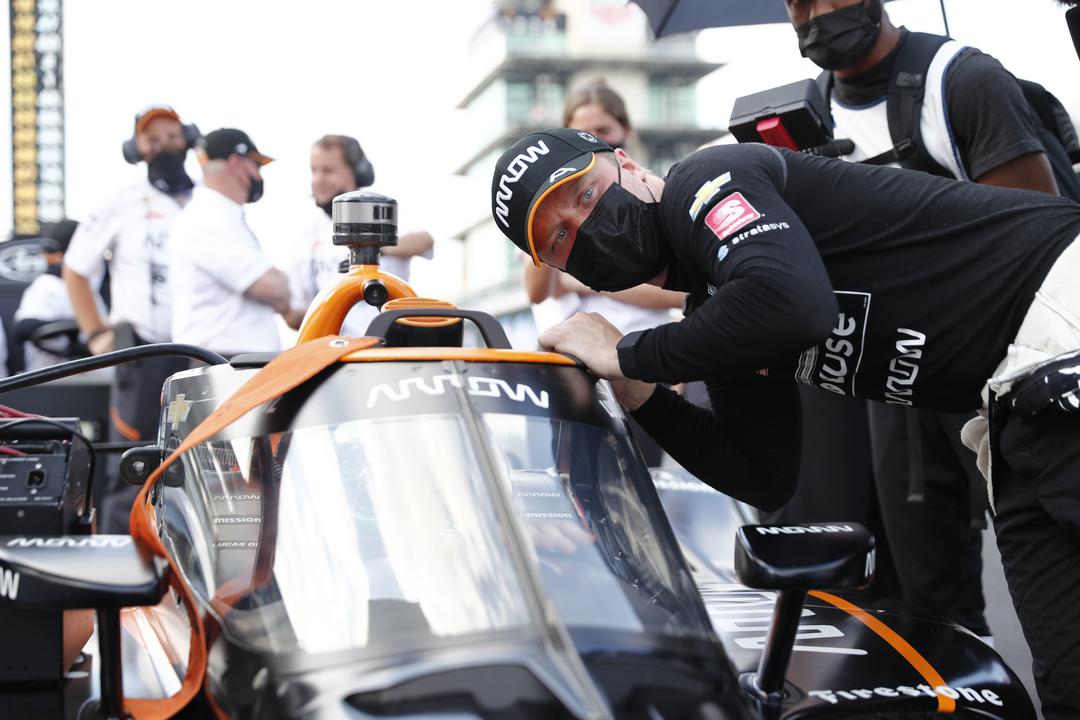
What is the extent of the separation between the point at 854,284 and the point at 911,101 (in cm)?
116

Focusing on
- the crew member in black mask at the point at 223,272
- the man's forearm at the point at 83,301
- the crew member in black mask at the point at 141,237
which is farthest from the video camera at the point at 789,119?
the man's forearm at the point at 83,301

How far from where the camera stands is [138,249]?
5.47 m

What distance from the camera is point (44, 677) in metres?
1.96

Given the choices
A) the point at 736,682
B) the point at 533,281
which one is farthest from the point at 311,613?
the point at 533,281

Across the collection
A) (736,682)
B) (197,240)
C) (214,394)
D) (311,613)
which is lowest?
(736,682)

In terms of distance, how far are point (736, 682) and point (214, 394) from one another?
1007mm

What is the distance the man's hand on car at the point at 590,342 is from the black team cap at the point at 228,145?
3188mm

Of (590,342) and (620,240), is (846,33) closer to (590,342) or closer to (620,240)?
(620,240)

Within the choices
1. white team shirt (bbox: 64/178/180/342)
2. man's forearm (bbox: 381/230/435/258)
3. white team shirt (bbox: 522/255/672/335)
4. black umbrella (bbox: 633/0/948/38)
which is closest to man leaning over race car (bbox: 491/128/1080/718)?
black umbrella (bbox: 633/0/948/38)

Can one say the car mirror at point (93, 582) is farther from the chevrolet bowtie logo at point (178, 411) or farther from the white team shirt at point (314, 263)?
the white team shirt at point (314, 263)

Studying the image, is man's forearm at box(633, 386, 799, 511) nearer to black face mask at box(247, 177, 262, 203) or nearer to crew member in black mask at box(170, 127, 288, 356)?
crew member in black mask at box(170, 127, 288, 356)

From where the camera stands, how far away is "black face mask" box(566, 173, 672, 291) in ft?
7.36

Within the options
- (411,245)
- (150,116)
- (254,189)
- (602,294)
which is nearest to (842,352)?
(602,294)

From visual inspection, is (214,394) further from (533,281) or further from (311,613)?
(533,281)
